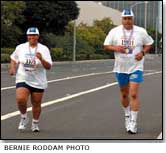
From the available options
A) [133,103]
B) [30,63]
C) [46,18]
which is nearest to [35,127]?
[30,63]

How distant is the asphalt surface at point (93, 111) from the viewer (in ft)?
15.1

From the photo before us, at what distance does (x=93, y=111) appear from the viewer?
8117 millimetres

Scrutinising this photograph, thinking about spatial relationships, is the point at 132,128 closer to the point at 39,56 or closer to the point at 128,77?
the point at 128,77

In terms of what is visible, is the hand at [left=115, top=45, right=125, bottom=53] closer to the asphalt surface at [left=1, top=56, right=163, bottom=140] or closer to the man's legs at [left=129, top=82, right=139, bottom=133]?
the asphalt surface at [left=1, top=56, right=163, bottom=140]

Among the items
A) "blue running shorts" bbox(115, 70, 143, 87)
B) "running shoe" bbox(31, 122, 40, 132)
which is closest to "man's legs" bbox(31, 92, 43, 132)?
"running shoe" bbox(31, 122, 40, 132)

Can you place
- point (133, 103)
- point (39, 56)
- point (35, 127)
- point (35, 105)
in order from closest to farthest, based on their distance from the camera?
point (39, 56) < point (133, 103) < point (35, 127) < point (35, 105)

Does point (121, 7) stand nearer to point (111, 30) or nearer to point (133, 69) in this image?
point (111, 30)

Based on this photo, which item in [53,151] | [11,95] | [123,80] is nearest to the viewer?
[53,151]

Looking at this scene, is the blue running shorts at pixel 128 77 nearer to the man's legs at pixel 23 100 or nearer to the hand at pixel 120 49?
the hand at pixel 120 49

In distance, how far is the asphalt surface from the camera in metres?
4.59

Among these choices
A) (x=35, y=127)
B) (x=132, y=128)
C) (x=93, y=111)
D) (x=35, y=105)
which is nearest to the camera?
(x=132, y=128)

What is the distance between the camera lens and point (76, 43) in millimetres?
6059

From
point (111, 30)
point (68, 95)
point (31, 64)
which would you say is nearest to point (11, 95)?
point (68, 95)

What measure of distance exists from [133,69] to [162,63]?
97cm
